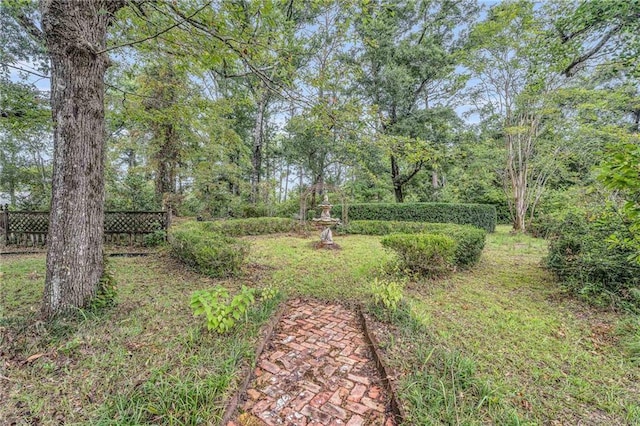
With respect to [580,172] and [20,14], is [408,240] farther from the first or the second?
[580,172]

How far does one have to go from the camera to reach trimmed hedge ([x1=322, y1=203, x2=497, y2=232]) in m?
11.1

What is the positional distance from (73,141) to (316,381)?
3230mm

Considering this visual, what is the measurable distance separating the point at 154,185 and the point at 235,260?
7277 mm

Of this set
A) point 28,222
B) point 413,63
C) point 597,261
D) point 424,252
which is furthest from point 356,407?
point 413,63

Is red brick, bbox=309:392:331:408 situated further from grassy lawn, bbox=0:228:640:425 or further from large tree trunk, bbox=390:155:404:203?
large tree trunk, bbox=390:155:404:203

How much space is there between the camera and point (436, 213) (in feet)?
37.8

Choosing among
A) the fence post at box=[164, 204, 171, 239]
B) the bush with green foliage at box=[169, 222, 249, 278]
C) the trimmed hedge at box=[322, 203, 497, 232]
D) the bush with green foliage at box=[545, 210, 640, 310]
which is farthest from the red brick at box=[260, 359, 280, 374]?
the trimmed hedge at box=[322, 203, 497, 232]

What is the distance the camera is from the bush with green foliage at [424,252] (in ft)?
14.2

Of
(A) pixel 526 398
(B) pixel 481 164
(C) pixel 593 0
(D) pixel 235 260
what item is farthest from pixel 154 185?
(B) pixel 481 164

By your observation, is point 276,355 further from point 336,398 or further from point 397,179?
point 397,179

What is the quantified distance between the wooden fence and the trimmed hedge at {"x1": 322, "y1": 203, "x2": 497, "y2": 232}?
29.5 ft

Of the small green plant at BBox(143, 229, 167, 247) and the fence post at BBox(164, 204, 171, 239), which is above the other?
the fence post at BBox(164, 204, 171, 239)

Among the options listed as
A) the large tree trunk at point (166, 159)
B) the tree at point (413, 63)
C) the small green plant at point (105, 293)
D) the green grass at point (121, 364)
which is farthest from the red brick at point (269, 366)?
the tree at point (413, 63)

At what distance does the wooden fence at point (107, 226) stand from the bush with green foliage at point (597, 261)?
332 inches
